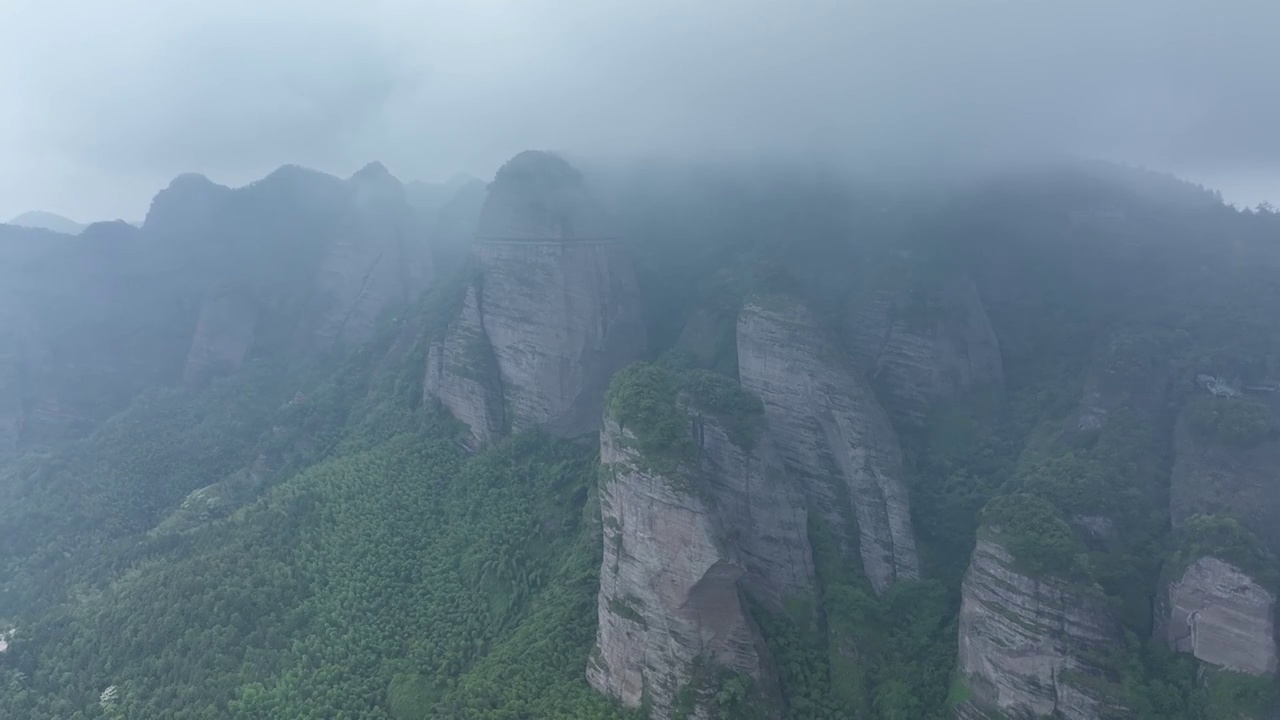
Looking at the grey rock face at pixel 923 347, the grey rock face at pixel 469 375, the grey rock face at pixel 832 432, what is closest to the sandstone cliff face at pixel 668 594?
the grey rock face at pixel 832 432

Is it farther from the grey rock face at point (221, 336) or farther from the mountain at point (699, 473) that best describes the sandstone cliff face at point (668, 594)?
the grey rock face at point (221, 336)

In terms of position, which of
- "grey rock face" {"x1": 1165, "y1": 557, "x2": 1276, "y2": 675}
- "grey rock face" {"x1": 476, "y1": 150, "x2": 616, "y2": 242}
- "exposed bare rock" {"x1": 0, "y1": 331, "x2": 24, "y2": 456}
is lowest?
"exposed bare rock" {"x1": 0, "y1": 331, "x2": 24, "y2": 456}

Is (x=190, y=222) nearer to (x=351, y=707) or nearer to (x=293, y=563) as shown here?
(x=293, y=563)

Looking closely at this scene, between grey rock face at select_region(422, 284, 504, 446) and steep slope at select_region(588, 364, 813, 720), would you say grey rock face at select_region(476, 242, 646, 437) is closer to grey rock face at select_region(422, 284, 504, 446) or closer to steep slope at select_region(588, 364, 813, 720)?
grey rock face at select_region(422, 284, 504, 446)

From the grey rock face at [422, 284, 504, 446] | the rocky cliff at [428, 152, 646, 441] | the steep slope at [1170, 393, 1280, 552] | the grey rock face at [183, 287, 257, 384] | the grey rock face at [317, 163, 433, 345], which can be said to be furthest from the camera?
the grey rock face at [317, 163, 433, 345]

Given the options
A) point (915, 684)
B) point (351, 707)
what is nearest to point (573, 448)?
point (351, 707)

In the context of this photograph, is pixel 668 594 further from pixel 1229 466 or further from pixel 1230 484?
pixel 1229 466

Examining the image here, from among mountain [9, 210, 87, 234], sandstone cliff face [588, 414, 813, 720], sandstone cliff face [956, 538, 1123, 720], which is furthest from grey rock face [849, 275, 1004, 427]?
mountain [9, 210, 87, 234]
